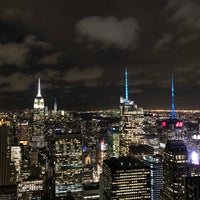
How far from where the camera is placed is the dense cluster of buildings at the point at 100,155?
68.7 ft

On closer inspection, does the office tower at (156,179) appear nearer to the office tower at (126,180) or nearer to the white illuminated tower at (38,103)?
the office tower at (126,180)

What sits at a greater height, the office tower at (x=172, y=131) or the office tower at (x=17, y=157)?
the office tower at (x=172, y=131)

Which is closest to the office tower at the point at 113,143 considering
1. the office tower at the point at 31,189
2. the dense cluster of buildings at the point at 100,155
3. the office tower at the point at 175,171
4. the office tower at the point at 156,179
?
the dense cluster of buildings at the point at 100,155

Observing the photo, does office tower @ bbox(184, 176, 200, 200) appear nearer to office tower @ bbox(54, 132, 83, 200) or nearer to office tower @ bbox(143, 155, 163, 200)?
office tower @ bbox(143, 155, 163, 200)

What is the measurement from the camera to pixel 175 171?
76.1 feet

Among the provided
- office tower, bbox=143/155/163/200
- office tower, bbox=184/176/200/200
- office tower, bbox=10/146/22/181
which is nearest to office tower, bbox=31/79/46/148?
office tower, bbox=10/146/22/181

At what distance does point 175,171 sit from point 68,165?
15769 millimetres

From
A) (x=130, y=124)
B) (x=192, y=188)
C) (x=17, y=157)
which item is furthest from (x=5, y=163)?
(x=130, y=124)

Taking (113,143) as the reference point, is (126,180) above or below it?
below

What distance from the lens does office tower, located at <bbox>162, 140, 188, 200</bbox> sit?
72.9ft

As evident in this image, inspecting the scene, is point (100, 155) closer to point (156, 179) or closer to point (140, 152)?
point (140, 152)

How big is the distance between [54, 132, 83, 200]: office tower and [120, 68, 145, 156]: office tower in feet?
34.3

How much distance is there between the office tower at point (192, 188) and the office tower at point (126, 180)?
2701 millimetres

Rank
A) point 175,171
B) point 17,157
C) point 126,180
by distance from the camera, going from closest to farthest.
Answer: point 126,180 < point 175,171 < point 17,157
